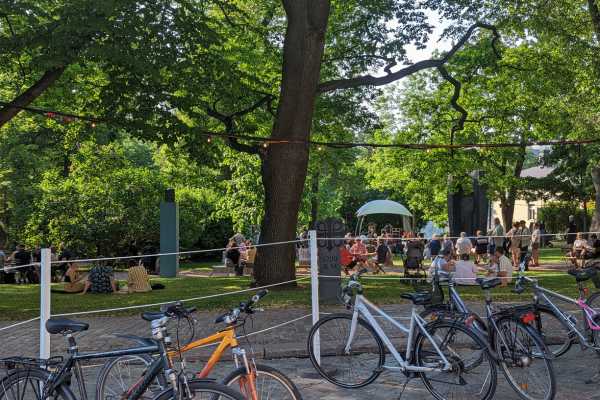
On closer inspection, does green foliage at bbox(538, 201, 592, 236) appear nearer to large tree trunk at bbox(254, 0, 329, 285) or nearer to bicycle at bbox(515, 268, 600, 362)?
large tree trunk at bbox(254, 0, 329, 285)

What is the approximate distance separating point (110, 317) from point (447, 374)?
778 cm

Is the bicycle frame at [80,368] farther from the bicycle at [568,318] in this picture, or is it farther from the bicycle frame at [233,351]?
the bicycle at [568,318]

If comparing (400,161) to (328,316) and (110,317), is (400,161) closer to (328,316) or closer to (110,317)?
(110,317)

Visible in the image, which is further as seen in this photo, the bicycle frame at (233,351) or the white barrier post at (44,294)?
the white barrier post at (44,294)

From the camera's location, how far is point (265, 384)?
16.1ft

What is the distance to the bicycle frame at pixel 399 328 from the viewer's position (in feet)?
21.8

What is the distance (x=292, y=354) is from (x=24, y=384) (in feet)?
15.1

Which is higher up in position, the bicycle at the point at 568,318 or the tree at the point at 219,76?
the tree at the point at 219,76

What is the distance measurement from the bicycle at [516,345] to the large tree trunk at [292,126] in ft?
30.5

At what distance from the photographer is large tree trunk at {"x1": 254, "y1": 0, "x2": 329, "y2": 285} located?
645 inches

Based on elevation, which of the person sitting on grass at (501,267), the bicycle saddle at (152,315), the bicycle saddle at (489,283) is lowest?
the person sitting on grass at (501,267)

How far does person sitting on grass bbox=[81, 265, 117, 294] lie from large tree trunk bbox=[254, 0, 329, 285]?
3.91m

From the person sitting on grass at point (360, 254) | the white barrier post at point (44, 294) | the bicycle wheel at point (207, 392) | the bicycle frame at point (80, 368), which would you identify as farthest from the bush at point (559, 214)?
the bicycle wheel at point (207, 392)

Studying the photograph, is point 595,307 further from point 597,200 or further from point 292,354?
point 597,200
